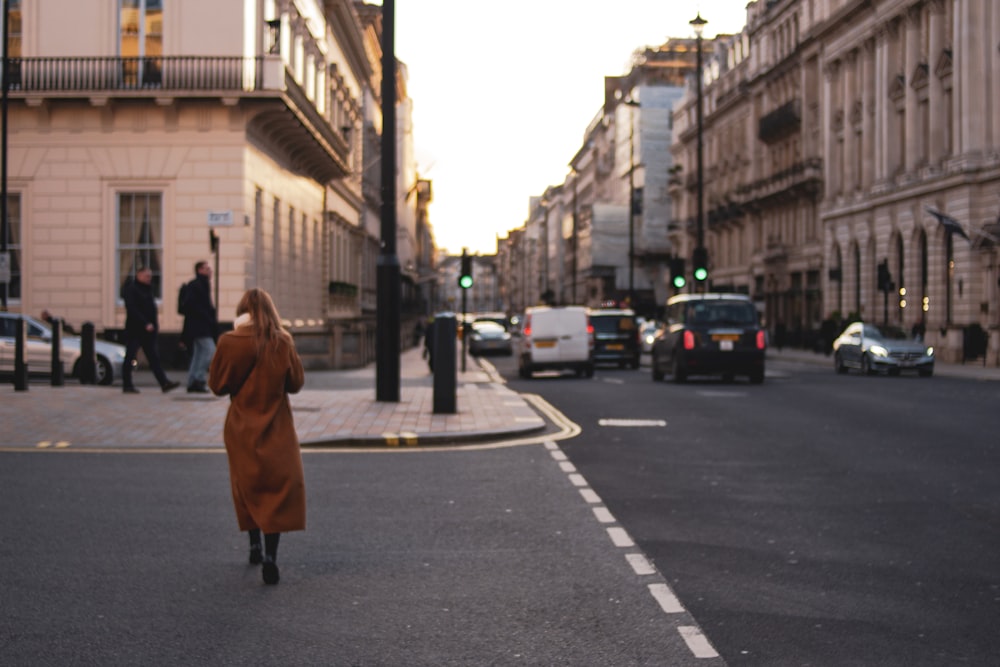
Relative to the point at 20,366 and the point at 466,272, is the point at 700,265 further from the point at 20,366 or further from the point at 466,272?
the point at 20,366

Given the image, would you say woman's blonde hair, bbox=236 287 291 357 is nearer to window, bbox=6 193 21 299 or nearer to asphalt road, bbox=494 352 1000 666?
asphalt road, bbox=494 352 1000 666

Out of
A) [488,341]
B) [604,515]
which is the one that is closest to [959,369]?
[488,341]

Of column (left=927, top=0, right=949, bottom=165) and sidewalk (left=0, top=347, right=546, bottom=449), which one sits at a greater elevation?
column (left=927, top=0, right=949, bottom=165)

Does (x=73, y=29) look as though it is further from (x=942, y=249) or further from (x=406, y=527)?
(x=942, y=249)

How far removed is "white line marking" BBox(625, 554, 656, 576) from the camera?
729 centimetres

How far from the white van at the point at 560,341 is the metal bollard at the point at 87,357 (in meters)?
12.0

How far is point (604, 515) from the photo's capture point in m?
9.29

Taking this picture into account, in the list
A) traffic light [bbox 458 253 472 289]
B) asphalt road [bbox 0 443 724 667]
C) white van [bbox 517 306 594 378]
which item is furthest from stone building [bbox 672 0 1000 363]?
asphalt road [bbox 0 443 724 667]

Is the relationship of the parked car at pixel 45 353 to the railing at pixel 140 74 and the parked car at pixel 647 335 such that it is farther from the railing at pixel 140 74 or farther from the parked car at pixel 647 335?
the parked car at pixel 647 335

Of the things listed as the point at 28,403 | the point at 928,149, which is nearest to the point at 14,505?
the point at 28,403

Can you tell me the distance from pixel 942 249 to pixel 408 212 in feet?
181

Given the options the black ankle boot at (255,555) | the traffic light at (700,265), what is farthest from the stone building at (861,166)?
the black ankle boot at (255,555)

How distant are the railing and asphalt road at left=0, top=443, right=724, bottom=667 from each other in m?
18.0

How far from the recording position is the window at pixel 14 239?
28.9m
